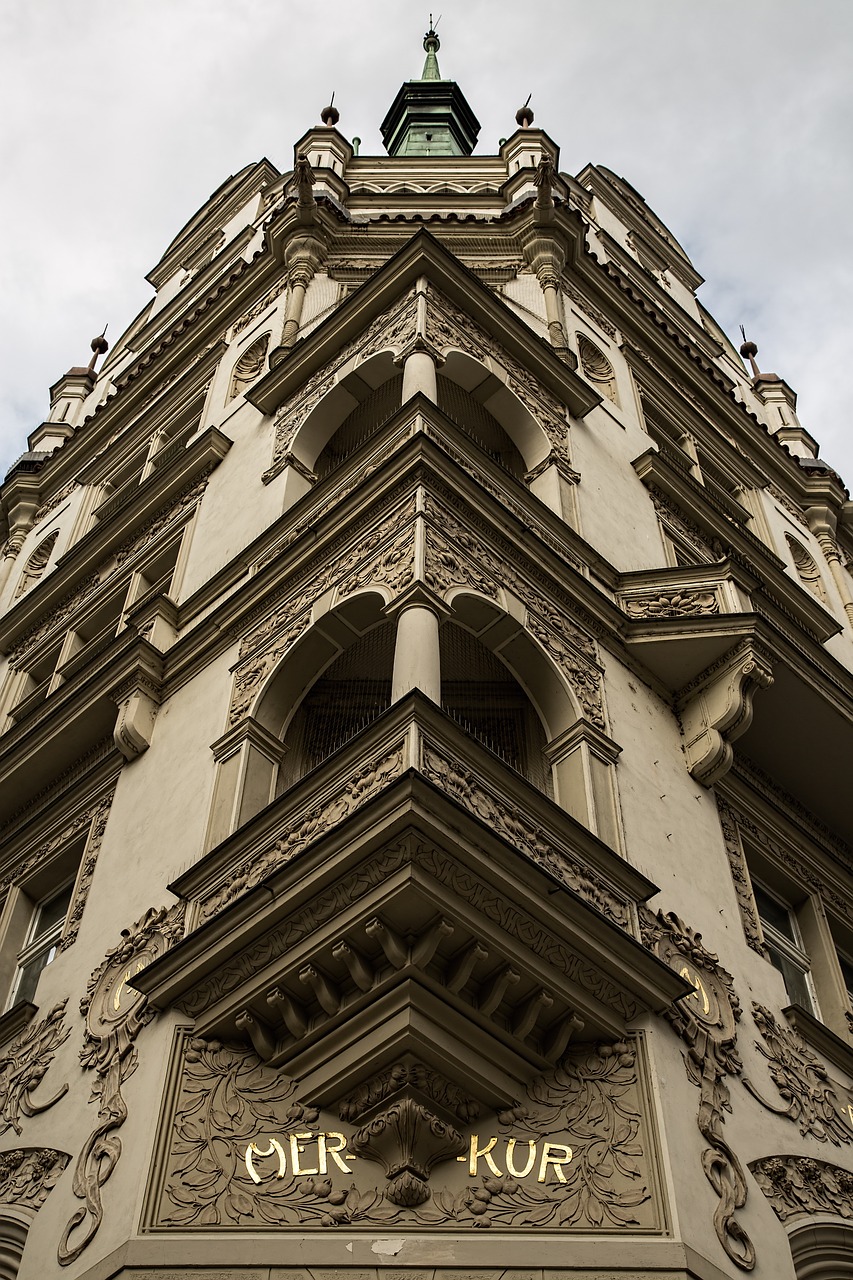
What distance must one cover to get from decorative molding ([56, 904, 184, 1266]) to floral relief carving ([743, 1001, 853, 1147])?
4.77 metres

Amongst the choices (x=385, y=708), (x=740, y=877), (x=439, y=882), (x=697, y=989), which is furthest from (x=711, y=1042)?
(x=385, y=708)

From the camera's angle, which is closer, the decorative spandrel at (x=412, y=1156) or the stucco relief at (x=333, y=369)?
the decorative spandrel at (x=412, y=1156)

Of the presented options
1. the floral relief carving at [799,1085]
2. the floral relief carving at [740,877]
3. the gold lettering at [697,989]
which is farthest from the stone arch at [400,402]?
the floral relief carving at [799,1085]

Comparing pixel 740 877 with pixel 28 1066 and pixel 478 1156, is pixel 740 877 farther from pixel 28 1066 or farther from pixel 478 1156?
pixel 28 1066

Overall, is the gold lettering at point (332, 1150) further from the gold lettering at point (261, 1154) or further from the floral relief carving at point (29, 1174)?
the floral relief carving at point (29, 1174)

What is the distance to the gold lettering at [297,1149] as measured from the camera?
31.5ft

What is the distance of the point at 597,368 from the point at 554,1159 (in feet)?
49.2

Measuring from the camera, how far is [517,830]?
11.0 meters

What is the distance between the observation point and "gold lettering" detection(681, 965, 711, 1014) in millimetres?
11461

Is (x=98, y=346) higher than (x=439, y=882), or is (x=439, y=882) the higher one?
(x=98, y=346)

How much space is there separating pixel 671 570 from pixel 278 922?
279 inches

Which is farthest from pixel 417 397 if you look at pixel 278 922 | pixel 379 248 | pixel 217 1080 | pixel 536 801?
pixel 379 248

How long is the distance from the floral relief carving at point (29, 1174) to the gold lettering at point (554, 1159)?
3568mm

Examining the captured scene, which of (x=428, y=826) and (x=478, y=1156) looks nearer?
(x=478, y=1156)
